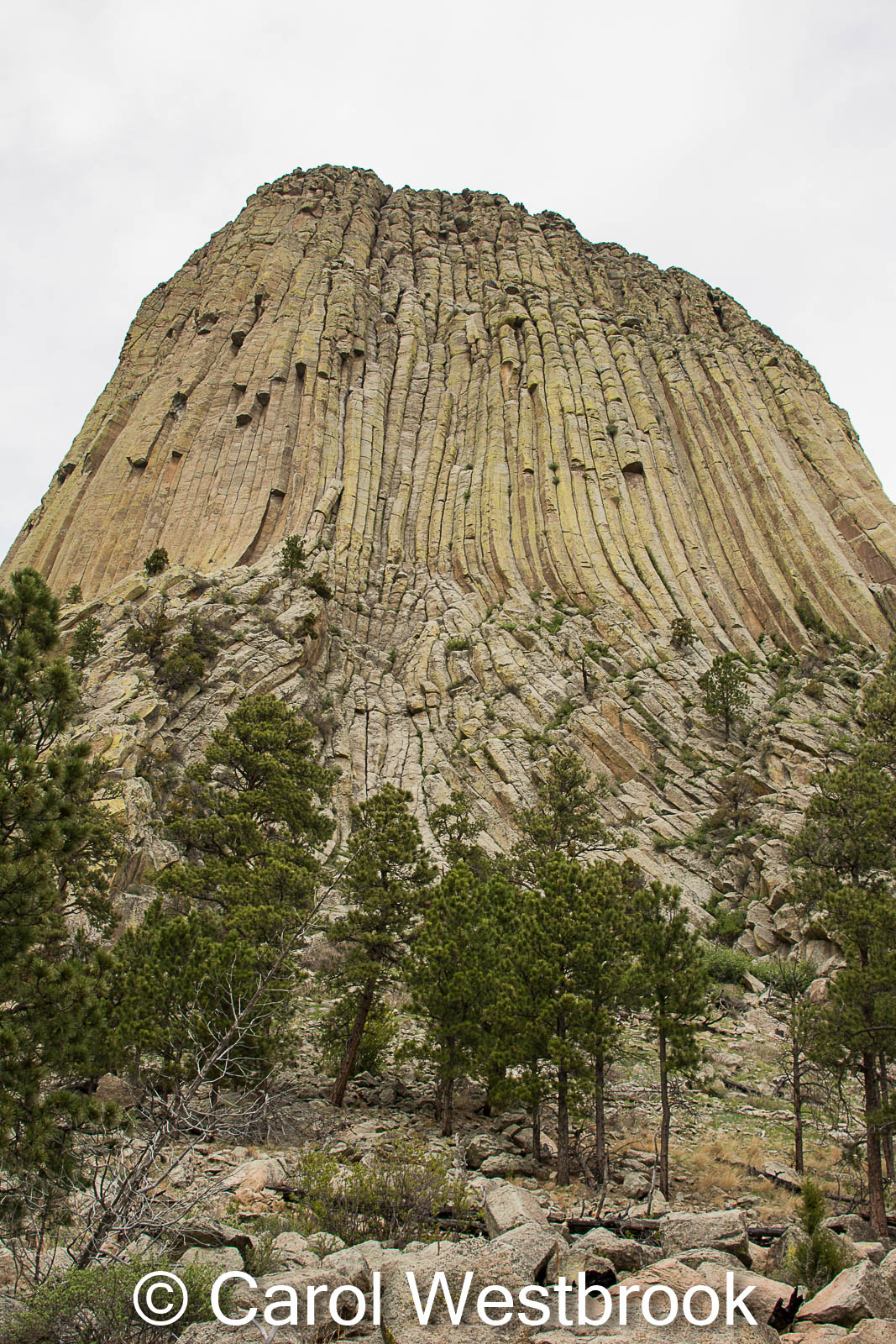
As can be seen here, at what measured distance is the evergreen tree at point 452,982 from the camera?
54.8ft

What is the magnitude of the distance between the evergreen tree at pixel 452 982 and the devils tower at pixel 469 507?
592 inches

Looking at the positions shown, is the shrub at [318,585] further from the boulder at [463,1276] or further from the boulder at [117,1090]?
the boulder at [463,1276]

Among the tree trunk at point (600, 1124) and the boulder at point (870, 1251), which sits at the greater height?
the tree trunk at point (600, 1124)

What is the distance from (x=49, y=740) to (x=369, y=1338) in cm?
686

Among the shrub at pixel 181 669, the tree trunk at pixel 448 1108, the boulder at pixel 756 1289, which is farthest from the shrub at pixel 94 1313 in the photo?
the shrub at pixel 181 669

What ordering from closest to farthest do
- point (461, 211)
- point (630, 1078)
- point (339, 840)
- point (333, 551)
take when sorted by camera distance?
point (630, 1078), point (339, 840), point (333, 551), point (461, 211)

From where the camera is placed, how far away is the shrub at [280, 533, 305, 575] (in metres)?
42.8

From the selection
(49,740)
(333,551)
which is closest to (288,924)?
(49,740)

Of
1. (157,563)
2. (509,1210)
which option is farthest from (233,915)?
(157,563)

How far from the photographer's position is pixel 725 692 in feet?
120

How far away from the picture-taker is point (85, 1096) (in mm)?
8266

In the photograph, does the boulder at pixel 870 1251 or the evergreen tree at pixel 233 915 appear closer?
the boulder at pixel 870 1251

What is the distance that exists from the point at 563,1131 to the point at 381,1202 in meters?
5.53

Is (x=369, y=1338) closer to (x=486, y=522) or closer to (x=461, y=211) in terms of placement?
(x=486, y=522)
